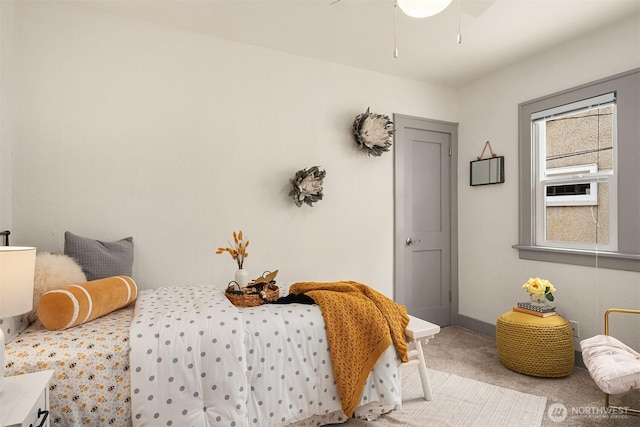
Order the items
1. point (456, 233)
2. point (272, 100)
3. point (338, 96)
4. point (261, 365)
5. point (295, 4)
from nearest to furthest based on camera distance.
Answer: point (261, 365)
point (295, 4)
point (272, 100)
point (338, 96)
point (456, 233)

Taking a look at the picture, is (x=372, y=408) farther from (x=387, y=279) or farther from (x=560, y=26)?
(x=560, y=26)

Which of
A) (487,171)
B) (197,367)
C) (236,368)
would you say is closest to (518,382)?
(487,171)

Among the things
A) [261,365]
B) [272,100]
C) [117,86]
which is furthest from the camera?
[272,100]

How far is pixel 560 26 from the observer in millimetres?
2684

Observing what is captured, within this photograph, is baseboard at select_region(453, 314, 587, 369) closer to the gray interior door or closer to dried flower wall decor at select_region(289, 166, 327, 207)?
the gray interior door

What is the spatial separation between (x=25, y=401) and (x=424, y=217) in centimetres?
336

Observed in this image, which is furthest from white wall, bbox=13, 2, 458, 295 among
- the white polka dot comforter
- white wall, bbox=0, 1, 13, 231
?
the white polka dot comforter

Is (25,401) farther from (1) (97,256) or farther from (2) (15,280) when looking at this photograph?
(1) (97,256)

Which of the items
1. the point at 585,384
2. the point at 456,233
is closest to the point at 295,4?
the point at 456,233

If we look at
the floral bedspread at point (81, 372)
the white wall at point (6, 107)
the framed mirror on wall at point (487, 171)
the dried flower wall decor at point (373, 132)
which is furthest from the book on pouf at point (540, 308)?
the white wall at point (6, 107)

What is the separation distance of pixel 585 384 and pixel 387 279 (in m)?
1.67

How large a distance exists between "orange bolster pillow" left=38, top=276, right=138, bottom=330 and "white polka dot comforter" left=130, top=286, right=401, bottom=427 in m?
0.16

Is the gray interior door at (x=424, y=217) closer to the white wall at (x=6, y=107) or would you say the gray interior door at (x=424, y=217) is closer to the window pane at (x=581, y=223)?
the window pane at (x=581, y=223)

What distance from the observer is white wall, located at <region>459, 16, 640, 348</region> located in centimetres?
269
